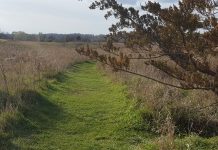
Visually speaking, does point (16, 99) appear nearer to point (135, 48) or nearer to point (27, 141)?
point (27, 141)

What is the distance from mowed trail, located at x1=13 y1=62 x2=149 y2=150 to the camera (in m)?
8.81

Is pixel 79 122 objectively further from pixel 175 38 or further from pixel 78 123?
pixel 175 38

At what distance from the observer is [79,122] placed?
1092cm

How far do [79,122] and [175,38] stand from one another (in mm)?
4632

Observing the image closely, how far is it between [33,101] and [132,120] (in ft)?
10.2

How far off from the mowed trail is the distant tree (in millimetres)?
2123

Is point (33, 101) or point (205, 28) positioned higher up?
point (205, 28)

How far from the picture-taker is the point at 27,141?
338 inches

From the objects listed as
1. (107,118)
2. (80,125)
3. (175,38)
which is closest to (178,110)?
(107,118)

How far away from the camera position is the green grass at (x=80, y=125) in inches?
335

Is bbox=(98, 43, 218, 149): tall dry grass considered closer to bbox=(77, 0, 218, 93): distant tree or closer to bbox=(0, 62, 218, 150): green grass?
bbox=(0, 62, 218, 150): green grass

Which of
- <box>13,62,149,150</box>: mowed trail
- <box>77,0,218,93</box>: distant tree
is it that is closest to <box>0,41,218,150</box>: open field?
<box>13,62,149,150</box>: mowed trail

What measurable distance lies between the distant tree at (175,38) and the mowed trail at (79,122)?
6.96 feet

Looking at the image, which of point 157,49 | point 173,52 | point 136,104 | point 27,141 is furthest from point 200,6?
point 136,104
